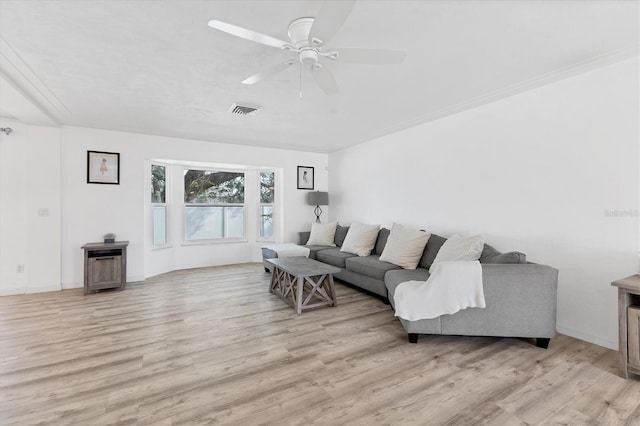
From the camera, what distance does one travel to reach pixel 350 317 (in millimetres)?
3275

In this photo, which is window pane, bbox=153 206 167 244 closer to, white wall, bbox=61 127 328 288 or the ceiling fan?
white wall, bbox=61 127 328 288

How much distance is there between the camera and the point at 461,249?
318cm

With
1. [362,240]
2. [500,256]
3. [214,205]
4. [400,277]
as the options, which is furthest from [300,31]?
[214,205]

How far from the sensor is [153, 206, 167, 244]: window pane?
17.8ft

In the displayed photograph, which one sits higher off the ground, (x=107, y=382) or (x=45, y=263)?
(x=45, y=263)

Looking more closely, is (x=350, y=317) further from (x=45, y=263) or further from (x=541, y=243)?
(x=45, y=263)

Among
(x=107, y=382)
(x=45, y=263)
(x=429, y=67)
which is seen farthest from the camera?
(x=45, y=263)

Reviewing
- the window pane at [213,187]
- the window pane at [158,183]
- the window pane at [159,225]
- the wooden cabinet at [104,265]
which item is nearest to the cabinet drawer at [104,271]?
the wooden cabinet at [104,265]

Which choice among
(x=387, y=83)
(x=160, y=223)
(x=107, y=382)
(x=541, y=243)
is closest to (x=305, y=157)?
(x=160, y=223)

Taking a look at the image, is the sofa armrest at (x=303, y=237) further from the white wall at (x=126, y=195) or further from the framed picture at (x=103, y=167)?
the framed picture at (x=103, y=167)

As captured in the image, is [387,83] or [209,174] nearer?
[387,83]

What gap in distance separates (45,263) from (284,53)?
14.9ft

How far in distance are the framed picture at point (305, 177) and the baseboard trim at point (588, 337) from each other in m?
4.74

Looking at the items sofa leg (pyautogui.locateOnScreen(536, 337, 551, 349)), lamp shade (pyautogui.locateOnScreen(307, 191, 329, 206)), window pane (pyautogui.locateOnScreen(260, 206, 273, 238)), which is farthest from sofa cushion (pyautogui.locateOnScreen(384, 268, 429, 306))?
window pane (pyautogui.locateOnScreen(260, 206, 273, 238))
